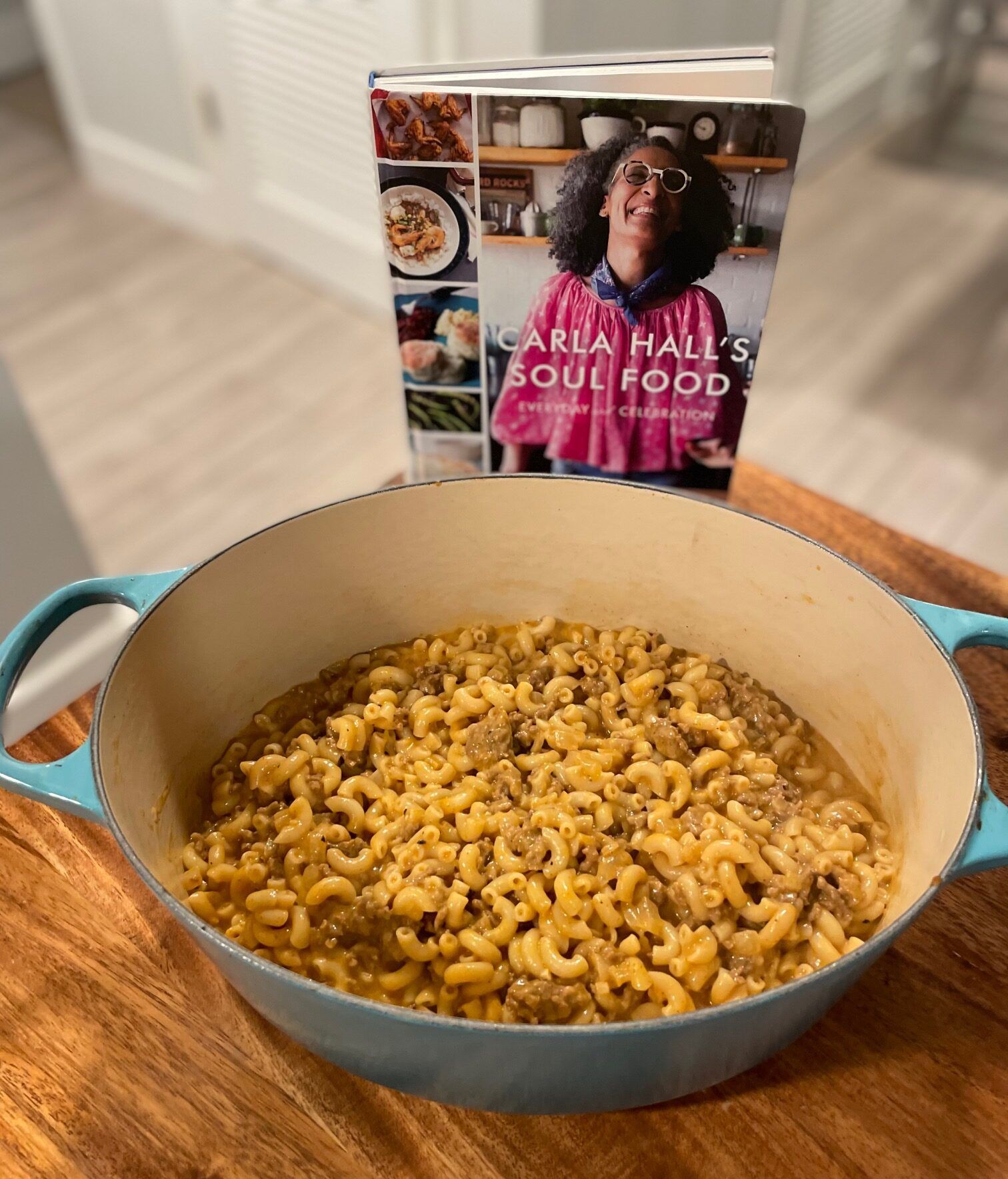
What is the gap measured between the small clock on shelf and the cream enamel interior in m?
0.27

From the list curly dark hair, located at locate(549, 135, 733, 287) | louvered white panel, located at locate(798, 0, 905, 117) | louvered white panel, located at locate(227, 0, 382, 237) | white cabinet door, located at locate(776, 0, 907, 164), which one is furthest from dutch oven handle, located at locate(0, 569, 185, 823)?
louvered white panel, located at locate(798, 0, 905, 117)

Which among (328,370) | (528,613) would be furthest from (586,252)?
(328,370)

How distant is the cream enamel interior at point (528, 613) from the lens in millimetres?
770

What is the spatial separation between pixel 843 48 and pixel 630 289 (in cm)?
275

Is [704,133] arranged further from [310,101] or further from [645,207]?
[310,101]

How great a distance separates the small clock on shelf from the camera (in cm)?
74

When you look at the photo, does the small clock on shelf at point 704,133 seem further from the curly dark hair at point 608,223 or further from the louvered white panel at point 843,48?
the louvered white panel at point 843,48

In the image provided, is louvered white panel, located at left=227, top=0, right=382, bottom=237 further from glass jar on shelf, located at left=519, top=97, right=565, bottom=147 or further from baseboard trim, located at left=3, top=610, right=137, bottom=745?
glass jar on shelf, located at left=519, top=97, right=565, bottom=147

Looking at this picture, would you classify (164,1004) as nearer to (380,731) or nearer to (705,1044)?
(380,731)

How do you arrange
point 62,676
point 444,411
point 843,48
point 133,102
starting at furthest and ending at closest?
point 843,48 < point 133,102 < point 62,676 < point 444,411

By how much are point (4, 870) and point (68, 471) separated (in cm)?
171

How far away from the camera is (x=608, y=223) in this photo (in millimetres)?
812

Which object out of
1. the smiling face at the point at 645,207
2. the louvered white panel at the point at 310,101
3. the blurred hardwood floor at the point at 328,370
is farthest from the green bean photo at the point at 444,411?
the louvered white panel at the point at 310,101

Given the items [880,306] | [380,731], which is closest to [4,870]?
[380,731]
